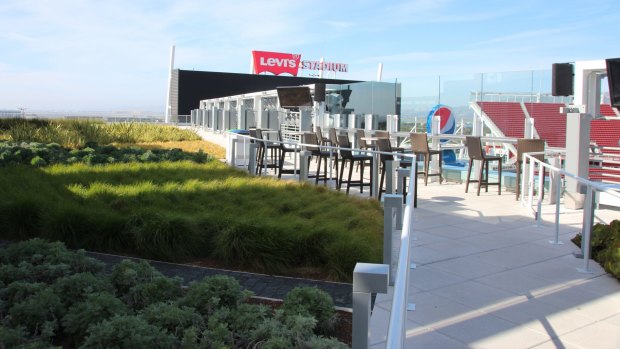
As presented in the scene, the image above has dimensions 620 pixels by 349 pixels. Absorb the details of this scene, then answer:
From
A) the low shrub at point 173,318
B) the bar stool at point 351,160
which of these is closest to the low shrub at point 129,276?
the low shrub at point 173,318

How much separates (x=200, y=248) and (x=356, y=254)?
1.56m

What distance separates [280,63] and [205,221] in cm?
4351

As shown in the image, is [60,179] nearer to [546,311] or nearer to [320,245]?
[320,245]

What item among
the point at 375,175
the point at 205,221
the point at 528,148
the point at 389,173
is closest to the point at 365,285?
the point at 205,221

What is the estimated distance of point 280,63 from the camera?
1890 inches

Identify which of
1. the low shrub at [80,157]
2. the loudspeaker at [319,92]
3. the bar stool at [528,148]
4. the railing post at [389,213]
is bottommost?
the railing post at [389,213]

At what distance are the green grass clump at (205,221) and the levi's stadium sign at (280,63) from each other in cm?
4035

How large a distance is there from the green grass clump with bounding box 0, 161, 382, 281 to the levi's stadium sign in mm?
40353

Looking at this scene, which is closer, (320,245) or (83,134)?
(320,245)

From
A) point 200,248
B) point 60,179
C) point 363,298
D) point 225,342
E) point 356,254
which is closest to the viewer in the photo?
point 363,298

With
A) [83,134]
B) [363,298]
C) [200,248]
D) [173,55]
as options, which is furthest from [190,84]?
[363,298]

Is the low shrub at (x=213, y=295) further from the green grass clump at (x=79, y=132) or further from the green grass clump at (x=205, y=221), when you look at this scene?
the green grass clump at (x=79, y=132)

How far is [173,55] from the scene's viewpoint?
145ft

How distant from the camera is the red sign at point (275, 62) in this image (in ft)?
155
